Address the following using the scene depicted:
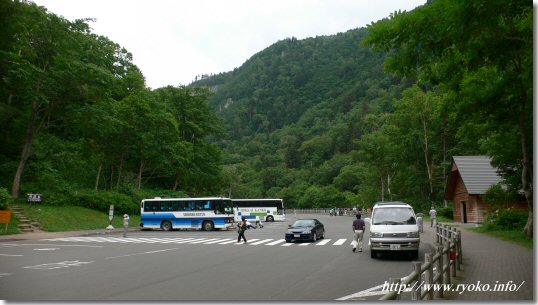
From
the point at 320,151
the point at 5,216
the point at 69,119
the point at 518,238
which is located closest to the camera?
the point at 518,238

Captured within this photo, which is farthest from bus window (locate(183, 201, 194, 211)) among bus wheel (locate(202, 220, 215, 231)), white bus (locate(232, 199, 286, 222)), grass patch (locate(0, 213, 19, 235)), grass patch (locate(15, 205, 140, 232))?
white bus (locate(232, 199, 286, 222))

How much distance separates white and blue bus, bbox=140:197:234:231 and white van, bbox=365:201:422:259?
23197mm

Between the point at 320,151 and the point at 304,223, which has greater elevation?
the point at 320,151

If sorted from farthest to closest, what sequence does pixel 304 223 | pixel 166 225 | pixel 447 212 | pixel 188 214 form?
1. pixel 447 212
2. pixel 166 225
3. pixel 188 214
4. pixel 304 223

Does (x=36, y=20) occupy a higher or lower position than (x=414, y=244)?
higher

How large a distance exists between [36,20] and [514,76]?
32.4 meters

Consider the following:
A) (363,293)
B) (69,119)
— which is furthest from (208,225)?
(363,293)

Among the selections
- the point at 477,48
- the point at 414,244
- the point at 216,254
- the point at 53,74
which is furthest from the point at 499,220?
the point at 53,74

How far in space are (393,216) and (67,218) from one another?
90.2ft

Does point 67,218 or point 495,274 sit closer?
point 495,274

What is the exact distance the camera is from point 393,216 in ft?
54.9

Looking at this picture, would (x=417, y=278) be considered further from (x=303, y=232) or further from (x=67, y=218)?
(x=67, y=218)

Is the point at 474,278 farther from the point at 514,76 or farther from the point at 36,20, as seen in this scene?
the point at 36,20

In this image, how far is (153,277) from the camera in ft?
39.9
